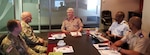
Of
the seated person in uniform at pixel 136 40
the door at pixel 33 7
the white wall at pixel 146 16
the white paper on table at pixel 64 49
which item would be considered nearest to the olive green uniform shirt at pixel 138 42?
the seated person in uniform at pixel 136 40

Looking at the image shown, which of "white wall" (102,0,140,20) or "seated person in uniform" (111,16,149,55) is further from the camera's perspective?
"white wall" (102,0,140,20)

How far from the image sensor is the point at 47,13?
7.36 meters

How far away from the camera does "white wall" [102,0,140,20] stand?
301 inches

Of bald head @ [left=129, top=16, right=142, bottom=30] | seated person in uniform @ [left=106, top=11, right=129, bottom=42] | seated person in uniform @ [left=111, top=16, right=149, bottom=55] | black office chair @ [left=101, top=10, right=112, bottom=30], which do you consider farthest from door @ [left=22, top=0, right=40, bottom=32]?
bald head @ [left=129, top=16, right=142, bottom=30]

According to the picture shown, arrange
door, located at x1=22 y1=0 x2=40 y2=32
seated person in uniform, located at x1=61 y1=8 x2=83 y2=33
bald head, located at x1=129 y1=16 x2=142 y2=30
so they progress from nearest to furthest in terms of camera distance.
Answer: bald head, located at x1=129 y1=16 x2=142 y2=30 < seated person in uniform, located at x1=61 y1=8 x2=83 y2=33 < door, located at x1=22 y1=0 x2=40 y2=32

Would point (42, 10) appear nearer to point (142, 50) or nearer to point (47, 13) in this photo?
point (47, 13)

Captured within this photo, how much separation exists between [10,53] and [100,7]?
17.7 ft

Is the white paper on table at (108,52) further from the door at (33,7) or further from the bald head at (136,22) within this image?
the door at (33,7)

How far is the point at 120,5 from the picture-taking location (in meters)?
7.79

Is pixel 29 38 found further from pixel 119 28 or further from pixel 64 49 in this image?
pixel 119 28

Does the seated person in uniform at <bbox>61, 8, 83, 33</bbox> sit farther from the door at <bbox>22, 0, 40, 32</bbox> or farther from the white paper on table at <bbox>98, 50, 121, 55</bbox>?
the door at <bbox>22, 0, 40, 32</bbox>

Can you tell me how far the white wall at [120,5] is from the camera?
25.0 feet

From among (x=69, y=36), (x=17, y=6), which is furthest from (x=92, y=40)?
(x=17, y=6)

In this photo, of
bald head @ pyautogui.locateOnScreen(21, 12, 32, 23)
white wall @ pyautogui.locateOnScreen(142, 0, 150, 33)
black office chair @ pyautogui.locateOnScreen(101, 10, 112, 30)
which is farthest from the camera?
black office chair @ pyautogui.locateOnScreen(101, 10, 112, 30)
